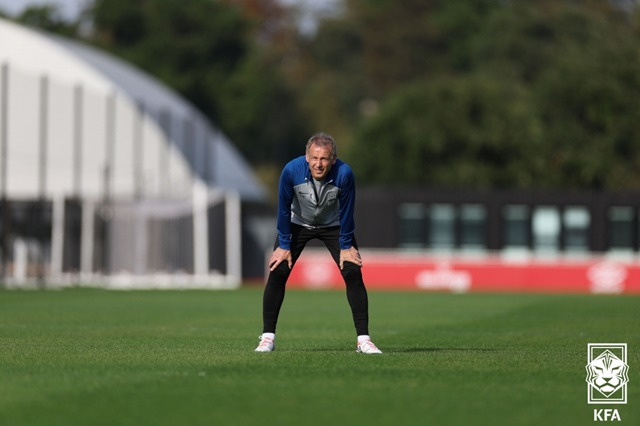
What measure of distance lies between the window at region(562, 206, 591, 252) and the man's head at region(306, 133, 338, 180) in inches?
1406

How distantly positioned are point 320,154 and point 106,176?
2760 centimetres

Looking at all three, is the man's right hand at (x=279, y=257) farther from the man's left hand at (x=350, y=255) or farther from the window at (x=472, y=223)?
the window at (x=472, y=223)

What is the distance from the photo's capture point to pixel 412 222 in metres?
48.9

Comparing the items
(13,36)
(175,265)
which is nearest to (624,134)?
(13,36)

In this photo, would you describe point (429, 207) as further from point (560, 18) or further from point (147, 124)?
point (560, 18)

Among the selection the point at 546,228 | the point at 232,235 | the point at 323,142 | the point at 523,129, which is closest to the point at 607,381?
the point at 323,142

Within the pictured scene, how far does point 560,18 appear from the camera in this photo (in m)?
87.6

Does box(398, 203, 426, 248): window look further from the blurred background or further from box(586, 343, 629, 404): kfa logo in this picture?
box(586, 343, 629, 404): kfa logo

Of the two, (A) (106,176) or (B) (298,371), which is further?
(A) (106,176)

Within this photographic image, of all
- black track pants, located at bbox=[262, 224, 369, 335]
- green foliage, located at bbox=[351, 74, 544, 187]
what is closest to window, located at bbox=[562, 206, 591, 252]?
green foliage, located at bbox=[351, 74, 544, 187]

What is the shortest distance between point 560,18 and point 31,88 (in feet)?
137

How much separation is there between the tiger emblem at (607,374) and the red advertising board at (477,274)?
96.0 feet

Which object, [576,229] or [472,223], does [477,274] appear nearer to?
[472,223]

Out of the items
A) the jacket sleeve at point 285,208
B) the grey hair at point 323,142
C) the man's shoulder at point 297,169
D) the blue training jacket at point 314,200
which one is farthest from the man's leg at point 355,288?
the grey hair at point 323,142
